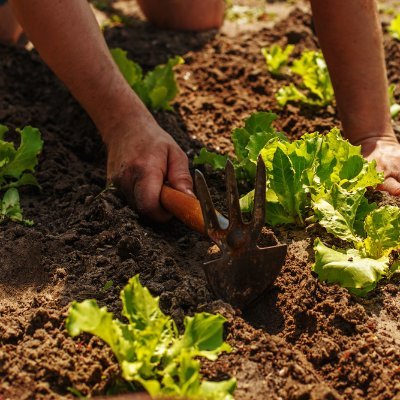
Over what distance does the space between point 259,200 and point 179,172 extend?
663 mm

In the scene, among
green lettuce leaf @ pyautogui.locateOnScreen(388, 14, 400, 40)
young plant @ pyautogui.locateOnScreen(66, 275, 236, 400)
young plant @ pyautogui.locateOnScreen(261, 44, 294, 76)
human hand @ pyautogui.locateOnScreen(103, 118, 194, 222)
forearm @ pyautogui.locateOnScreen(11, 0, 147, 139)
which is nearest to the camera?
young plant @ pyautogui.locateOnScreen(66, 275, 236, 400)

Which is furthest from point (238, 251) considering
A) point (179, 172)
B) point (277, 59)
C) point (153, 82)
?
point (277, 59)

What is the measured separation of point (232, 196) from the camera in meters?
2.39

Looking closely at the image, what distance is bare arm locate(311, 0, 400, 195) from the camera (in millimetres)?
3273

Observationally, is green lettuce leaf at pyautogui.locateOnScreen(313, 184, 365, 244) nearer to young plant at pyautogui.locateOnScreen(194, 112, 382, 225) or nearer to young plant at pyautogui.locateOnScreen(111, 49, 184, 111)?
young plant at pyautogui.locateOnScreen(194, 112, 382, 225)

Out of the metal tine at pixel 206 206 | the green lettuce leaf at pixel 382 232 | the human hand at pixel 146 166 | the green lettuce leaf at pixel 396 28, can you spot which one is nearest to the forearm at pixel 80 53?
the human hand at pixel 146 166

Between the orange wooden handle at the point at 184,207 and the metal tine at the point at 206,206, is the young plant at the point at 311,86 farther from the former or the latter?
A: the metal tine at the point at 206,206

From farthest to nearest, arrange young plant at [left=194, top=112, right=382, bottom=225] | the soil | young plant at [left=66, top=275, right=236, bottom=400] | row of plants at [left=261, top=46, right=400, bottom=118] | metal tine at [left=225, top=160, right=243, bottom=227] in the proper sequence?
row of plants at [left=261, top=46, right=400, bottom=118]
young plant at [left=194, top=112, right=382, bottom=225]
metal tine at [left=225, top=160, right=243, bottom=227]
the soil
young plant at [left=66, top=275, right=236, bottom=400]

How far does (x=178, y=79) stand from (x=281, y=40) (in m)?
0.96

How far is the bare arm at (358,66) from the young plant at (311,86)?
0.54 meters

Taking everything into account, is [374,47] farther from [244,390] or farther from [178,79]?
[244,390]

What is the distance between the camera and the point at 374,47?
3.35 metres

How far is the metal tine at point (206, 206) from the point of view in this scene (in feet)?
7.73

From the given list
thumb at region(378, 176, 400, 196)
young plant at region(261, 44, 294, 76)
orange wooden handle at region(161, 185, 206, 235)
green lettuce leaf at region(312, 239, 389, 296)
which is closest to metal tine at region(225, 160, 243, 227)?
orange wooden handle at region(161, 185, 206, 235)
